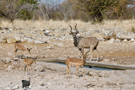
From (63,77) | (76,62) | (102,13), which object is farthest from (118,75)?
(102,13)

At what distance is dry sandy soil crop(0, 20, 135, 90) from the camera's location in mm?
7277

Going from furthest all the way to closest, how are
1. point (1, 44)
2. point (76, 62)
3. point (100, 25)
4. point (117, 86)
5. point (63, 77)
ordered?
point (100, 25)
point (1, 44)
point (76, 62)
point (63, 77)
point (117, 86)

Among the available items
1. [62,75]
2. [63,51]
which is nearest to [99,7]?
[63,51]

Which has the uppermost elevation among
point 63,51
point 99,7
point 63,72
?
point 99,7

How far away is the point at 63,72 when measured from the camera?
32.4 feet

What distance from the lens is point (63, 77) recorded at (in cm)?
837

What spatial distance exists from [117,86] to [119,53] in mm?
8260

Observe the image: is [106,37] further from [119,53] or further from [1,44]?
[1,44]

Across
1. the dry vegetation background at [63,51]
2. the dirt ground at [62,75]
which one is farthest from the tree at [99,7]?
the dirt ground at [62,75]

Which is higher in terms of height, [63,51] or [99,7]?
[99,7]

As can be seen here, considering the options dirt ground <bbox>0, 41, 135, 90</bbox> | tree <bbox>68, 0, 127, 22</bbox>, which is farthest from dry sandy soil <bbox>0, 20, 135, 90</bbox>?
tree <bbox>68, 0, 127, 22</bbox>

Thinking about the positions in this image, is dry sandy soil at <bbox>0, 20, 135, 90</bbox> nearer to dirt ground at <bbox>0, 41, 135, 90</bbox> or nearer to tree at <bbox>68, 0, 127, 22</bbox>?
dirt ground at <bbox>0, 41, 135, 90</bbox>

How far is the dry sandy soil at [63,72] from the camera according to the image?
7.28 meters

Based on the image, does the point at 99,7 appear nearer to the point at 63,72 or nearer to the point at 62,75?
the point at 63,72
